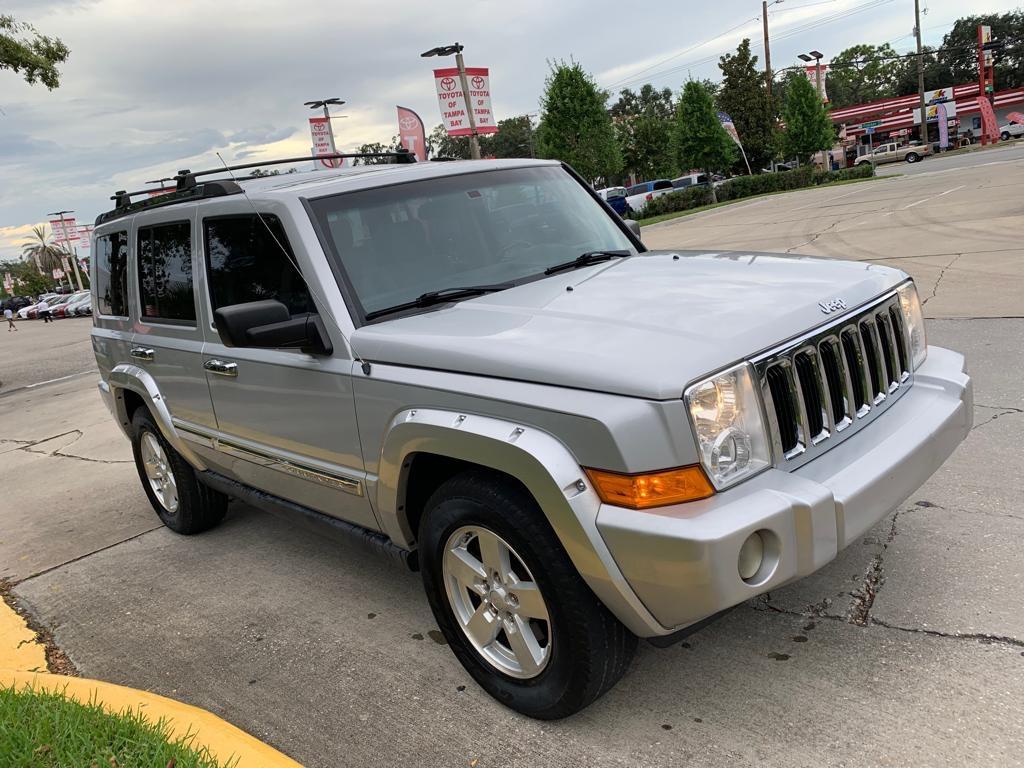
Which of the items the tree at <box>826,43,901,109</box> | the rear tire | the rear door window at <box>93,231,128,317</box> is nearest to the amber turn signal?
the rear tire

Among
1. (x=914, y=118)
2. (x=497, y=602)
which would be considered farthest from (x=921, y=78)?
(x=497, y=602)

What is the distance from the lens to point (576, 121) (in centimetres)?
3344

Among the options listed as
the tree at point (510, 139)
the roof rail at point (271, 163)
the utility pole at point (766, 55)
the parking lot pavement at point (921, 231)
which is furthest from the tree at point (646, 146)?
the roof rail at point (271, 163)

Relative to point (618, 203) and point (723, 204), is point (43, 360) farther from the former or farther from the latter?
point (723, 204)

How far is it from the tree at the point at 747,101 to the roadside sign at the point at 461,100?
22.2 m

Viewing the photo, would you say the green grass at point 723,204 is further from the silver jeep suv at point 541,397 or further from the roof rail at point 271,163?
the silver jeep suv at point 541,397

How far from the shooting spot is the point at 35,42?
60.1 feet

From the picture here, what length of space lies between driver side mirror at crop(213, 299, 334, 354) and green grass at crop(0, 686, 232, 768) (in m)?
1.36

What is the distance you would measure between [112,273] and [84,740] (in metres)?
3.33

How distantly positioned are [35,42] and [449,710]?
2016cm

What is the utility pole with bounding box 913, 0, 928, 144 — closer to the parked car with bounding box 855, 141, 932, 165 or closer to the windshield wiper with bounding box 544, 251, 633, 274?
the parked car with bounding box 855, 141, 932, 165

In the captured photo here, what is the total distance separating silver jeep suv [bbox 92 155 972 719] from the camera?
2.42 meters

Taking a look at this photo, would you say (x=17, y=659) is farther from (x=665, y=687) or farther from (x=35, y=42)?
(x=35, y=42)

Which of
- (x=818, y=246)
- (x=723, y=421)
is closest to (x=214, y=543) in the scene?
(x=723, y=421)
